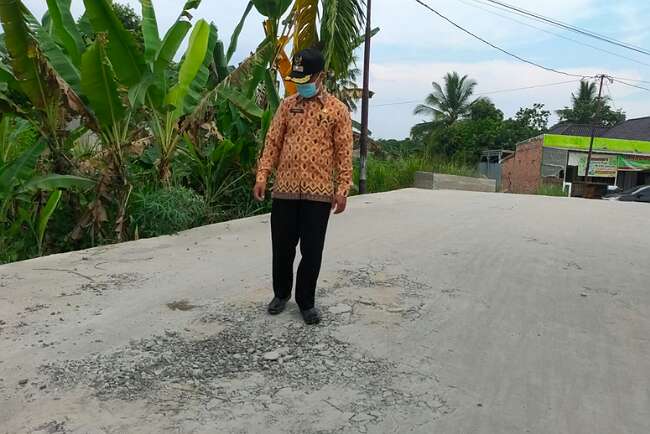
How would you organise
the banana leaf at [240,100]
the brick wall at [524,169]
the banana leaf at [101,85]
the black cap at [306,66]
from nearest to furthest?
1. the black cap at [306,66]
2. the banana leaf at [101,85]
3. the banana leaf at [240,100]
4. the brick wall at [524,169]

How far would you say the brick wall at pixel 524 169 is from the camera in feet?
104

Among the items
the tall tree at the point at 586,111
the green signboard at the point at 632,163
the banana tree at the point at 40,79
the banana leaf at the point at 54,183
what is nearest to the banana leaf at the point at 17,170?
the banana leaf at the point at 54,183

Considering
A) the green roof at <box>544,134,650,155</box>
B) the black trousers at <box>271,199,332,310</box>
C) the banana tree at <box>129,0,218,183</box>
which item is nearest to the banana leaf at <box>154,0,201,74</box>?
the banana tree at <box>129,0,218,183</box>

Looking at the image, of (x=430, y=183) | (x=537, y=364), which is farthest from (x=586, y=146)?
(x=537, y=364)

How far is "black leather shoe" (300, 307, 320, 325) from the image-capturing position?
11.9 feet

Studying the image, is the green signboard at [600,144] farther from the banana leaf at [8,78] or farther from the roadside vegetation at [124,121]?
the banana leaf at [8,78]

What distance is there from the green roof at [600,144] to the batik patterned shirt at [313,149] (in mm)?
30147

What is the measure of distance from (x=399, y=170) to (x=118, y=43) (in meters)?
11.3

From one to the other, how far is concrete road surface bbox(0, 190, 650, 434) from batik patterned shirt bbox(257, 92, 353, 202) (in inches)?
34.9

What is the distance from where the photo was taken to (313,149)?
139 inches

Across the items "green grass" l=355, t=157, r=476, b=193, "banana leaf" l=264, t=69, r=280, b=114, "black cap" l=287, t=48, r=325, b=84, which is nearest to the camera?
"black cap" l=287, t=48, r=325, b=84

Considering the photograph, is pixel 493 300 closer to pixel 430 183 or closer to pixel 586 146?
pixel 430 183

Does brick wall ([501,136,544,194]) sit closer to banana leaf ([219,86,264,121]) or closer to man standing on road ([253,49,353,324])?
banana leaf ([219,86,264,121])

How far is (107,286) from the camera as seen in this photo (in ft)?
14.5
